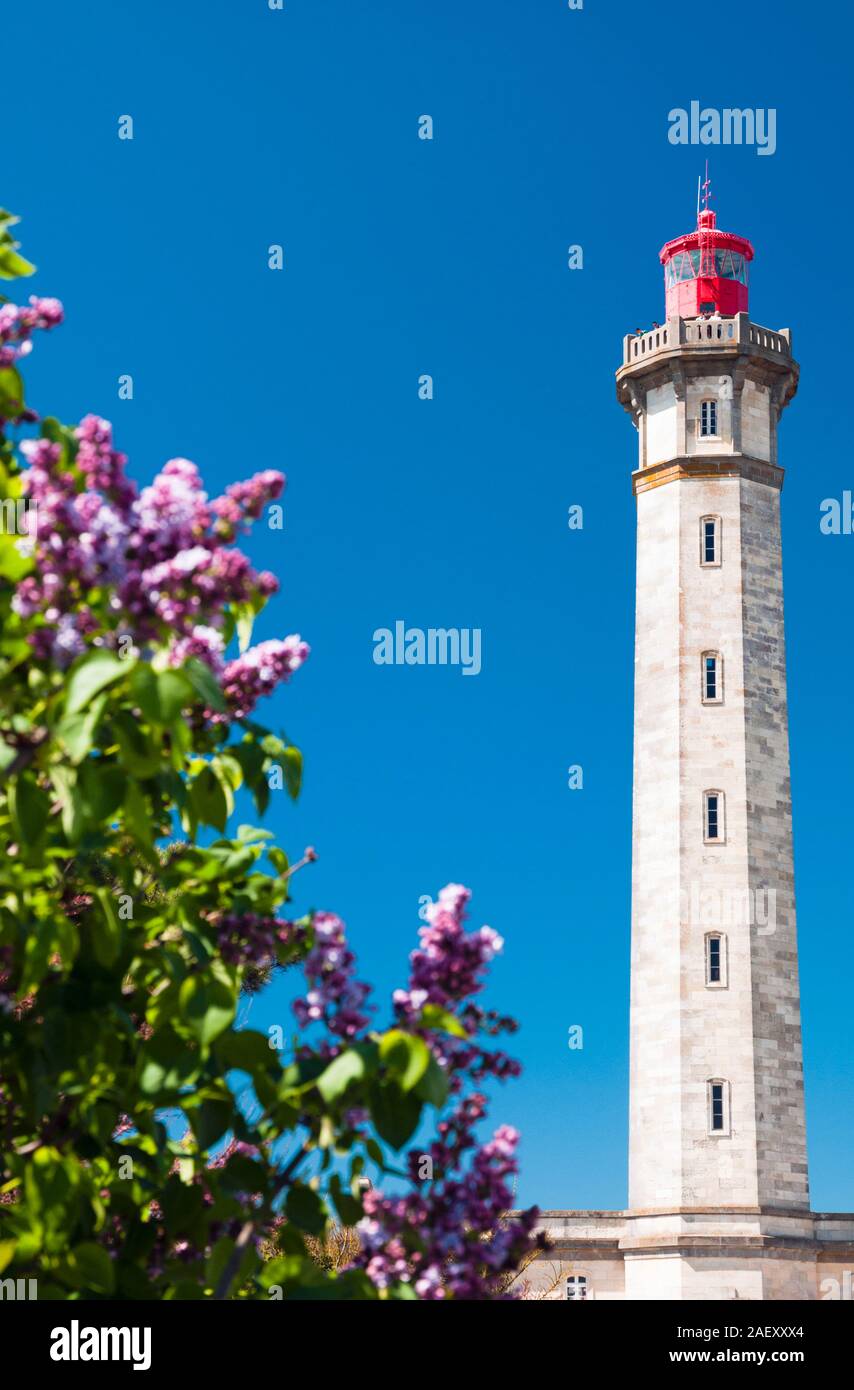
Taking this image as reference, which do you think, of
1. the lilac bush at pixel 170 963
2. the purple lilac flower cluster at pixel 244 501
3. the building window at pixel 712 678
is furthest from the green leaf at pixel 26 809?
the building window at pixel 712 678

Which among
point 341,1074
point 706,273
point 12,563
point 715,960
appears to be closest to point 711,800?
point 715,960

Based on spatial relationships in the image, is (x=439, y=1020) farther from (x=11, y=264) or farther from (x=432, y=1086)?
(x=11, y=264)

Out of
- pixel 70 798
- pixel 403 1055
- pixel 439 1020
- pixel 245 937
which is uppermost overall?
pixel 70 798

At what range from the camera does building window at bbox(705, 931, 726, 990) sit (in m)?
44.2

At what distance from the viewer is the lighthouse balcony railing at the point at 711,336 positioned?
164ft

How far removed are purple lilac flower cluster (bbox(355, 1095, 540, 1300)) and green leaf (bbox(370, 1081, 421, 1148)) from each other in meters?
0.67

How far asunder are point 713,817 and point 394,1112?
136 feet

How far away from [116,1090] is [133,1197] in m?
0.98

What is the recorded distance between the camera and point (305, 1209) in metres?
5.46

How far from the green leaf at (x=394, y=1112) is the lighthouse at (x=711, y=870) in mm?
40070

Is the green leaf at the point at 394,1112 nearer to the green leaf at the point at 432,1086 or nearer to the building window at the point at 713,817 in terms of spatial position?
the green leaf at the point at 432,1086
